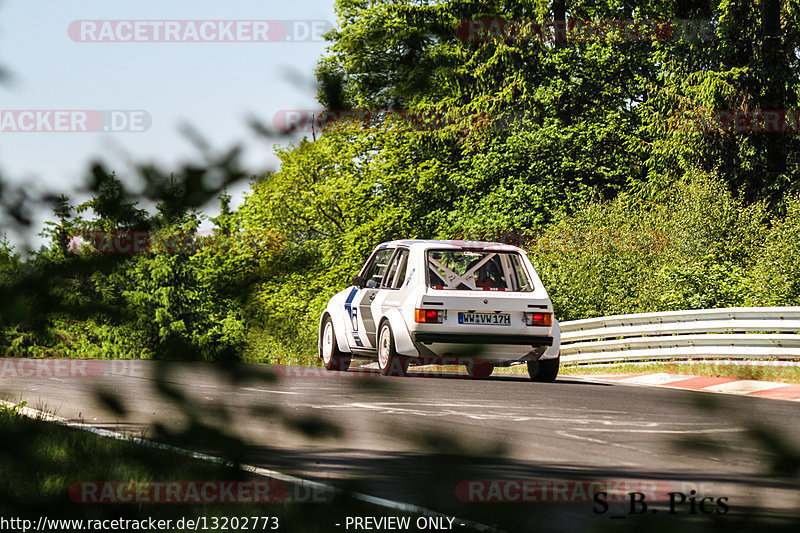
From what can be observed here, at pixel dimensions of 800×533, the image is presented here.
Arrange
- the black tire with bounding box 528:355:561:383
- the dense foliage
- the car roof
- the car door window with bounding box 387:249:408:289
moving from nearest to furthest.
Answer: the dense foliage → the car roof → the car door window with bounding box 387:249:408:289 → the black tire with bounding box 528:355:561:383

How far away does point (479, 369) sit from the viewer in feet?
9.22

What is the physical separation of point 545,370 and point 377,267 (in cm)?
282

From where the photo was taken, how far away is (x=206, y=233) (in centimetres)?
275

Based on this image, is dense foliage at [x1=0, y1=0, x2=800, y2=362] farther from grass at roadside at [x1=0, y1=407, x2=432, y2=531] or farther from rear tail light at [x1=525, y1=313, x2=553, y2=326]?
rear tail light at [x1=525, y1=313, x2=553, y2=326]

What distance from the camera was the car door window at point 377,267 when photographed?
14.9m

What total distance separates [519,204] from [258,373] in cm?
3705

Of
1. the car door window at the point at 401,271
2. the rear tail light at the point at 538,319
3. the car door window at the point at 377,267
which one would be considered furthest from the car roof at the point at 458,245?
the rear tail light at the point at 538,319

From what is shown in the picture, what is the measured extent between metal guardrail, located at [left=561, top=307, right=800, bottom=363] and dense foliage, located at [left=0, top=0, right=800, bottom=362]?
2877 mm

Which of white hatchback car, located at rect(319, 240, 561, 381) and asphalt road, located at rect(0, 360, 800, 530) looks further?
white hatchback car, located at rect(319, 240, 561, 381)

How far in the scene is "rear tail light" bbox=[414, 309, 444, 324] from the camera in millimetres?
12969

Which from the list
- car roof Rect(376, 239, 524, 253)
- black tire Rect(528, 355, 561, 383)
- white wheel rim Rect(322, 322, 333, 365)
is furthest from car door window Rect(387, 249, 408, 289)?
black tire Rect(528, 355, 561, 383)

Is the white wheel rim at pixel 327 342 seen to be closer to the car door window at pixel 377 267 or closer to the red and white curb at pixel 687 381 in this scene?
the car door window at pixel 377 267

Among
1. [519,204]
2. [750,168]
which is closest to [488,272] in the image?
[750,168]

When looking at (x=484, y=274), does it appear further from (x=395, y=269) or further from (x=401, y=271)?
(x=395, y=269)
